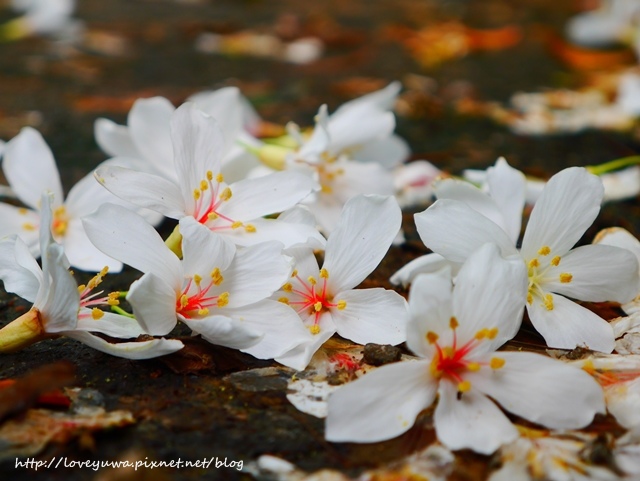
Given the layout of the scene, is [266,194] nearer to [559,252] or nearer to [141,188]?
[141,188]

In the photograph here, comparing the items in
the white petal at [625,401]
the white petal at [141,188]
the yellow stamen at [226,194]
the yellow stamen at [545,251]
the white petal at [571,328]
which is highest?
the white petal at [141,188]

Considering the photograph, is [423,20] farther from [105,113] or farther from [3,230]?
[3,230]

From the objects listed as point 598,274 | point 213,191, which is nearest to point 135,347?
point 213,191

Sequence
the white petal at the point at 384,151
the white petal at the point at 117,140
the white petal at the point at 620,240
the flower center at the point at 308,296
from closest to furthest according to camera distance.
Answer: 1. the flower center at the point at 308,296
2. the white petal at the point at 620,240
3. the white petal at the point at 117,140
4. the white petal at the point at 384,151

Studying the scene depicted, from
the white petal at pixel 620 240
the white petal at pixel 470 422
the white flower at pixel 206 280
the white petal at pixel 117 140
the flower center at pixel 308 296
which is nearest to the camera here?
the white petal at pixel 470 422

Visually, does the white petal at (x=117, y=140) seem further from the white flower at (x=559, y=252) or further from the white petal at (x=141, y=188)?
the white flower at (x=559, y=252)

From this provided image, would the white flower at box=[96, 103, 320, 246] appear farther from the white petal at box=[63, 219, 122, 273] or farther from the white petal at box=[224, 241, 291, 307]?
the white petal at box=[63, 219, 122, 273]

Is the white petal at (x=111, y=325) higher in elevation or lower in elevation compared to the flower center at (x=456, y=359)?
higher

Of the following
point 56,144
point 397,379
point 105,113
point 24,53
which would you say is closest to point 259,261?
point 397,379

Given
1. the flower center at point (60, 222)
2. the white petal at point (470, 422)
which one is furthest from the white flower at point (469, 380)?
the flower center at point (60, 222)

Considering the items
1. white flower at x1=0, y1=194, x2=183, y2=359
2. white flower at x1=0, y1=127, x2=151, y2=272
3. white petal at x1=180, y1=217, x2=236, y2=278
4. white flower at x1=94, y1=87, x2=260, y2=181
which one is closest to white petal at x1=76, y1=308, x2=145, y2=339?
white flower at x1=0, y1=194, x2=183, y2=359
